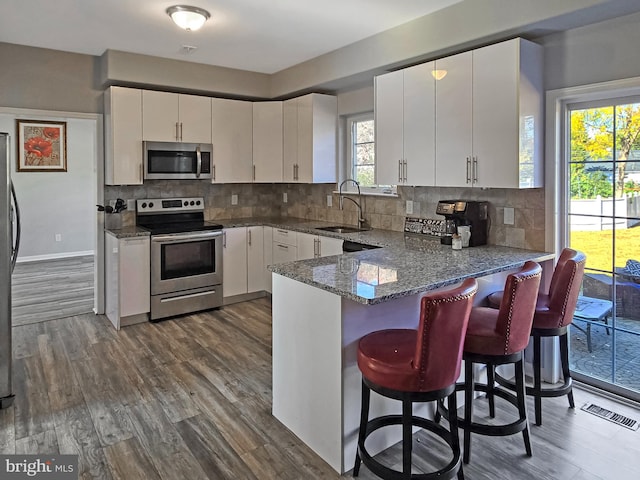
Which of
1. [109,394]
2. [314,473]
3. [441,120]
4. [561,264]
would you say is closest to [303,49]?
[441,120]

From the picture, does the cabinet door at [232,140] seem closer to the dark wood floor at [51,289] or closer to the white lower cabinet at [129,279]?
the white lower cabinet at [129,279]

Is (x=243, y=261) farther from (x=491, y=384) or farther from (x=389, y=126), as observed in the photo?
(x=491, y=384)

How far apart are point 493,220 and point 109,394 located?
2970mm

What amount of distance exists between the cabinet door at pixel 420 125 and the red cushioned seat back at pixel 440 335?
1.82 metres

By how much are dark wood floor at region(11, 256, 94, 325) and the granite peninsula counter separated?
3228 millimetres

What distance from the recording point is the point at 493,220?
3.55 metres

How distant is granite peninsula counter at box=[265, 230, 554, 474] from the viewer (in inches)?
87.7

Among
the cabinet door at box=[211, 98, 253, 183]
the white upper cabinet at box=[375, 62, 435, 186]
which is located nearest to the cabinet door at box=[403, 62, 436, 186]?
the white upper cabinet at box=[375, 62, 435, 186]

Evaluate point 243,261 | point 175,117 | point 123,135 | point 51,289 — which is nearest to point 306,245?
point 243,261

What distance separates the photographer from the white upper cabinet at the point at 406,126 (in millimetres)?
3568

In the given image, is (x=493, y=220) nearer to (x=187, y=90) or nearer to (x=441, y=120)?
(x=441, y=120)

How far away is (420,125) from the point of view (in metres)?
3.63

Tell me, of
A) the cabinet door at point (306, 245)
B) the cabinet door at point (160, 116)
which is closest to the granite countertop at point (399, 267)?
the cabinet door at point (306, 245)

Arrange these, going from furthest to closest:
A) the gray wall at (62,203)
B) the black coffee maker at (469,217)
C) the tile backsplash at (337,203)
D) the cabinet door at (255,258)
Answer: the gray wall at (62,203) → the cabinet door at (255,258) → the black coffee maker at (469,217) → the tile backsplash at (337,203)
